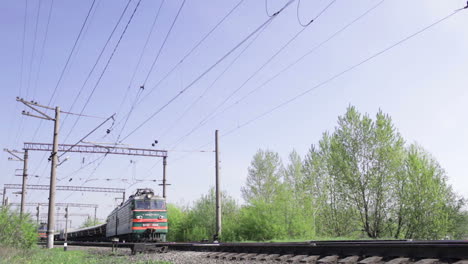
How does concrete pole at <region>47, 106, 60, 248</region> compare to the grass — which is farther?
concrete pole at <region>47, 106, 60, 248</region>

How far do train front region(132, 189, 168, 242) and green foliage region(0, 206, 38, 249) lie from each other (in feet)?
20.3

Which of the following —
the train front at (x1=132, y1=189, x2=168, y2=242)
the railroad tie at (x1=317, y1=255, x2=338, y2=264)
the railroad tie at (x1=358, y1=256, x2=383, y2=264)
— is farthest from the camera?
the train front at (x1=132, y1=189, x2=168, y2=242)

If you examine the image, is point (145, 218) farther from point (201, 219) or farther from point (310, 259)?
point (310, 259)

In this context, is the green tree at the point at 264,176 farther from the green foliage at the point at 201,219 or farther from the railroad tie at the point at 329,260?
the railroad tie at the point at 329,260

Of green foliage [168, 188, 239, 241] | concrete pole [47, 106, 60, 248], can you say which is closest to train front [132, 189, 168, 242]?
concrete pole [47, 106, 60, 248]

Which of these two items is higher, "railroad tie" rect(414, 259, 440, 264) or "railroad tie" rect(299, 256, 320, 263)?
"railroad tie" rect(414, 259, 440, 264)

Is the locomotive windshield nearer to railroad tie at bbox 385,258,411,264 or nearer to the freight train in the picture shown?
the freight train

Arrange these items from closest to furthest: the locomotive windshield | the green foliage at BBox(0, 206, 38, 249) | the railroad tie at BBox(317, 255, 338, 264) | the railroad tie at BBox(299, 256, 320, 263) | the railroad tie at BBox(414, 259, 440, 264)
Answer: the railroad tie at BBox(414, 259, 440, 264), the railroad tie at BBox(317, 255, 338, 264), the railroad tie at BBox(299, 256, 320, 263), the green foliage at BBox(0, 206, 38, 249), the locomotive windshield

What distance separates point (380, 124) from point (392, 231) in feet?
30.4

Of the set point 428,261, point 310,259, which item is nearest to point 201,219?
point 310,259

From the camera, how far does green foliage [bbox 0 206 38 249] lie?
18328 mm

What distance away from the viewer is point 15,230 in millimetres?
19031

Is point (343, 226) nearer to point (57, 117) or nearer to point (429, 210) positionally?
point (429, 210)

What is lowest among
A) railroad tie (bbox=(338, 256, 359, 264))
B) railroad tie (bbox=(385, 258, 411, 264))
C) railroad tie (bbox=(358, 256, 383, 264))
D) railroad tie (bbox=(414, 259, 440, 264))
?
railroad tie (bbox=(338, 256, 359, 264))
